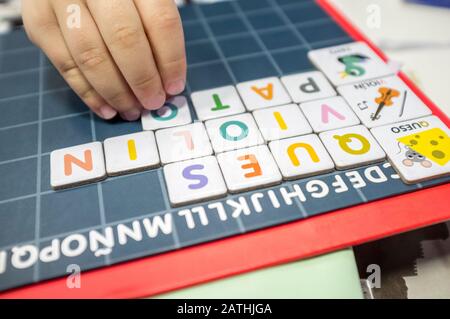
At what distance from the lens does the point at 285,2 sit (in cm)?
81

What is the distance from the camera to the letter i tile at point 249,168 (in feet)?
1.56

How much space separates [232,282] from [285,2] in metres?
0.59

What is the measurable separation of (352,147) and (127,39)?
1.00 feet

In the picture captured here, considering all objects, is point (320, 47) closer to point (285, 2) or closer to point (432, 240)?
point (285, 2)

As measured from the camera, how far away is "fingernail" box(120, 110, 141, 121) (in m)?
0.56

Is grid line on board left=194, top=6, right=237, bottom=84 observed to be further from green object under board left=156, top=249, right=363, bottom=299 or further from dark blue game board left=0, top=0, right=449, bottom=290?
green object under board left=156, top=249, right=363, bottom=299

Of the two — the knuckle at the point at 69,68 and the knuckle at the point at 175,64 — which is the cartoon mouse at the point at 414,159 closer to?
the knuckle at the point at 175,64

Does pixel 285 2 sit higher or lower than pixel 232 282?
higher

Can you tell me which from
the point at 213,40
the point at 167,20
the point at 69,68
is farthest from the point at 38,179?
the point at 213,40

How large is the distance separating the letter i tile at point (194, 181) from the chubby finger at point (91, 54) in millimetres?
128

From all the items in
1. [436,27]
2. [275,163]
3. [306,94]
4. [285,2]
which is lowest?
[275,163]

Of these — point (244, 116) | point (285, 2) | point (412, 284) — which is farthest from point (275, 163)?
point (285, 2)

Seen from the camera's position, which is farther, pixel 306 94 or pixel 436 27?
pixel 436 27

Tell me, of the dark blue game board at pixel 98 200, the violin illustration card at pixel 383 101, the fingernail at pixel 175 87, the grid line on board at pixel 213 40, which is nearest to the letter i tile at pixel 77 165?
the dark blue game board at pixel 98 200
